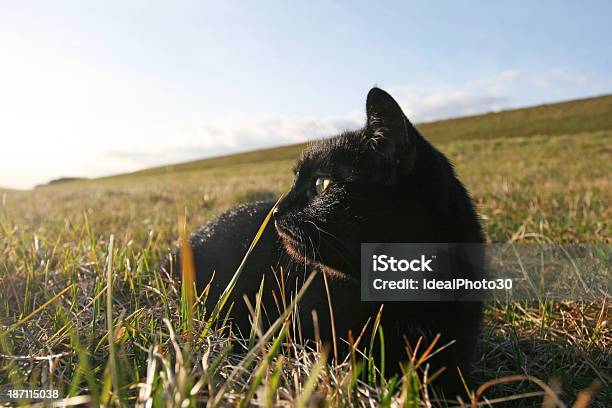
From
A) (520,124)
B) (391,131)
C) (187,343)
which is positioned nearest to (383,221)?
(391,131)

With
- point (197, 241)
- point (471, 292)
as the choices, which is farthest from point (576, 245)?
point (197, 241)

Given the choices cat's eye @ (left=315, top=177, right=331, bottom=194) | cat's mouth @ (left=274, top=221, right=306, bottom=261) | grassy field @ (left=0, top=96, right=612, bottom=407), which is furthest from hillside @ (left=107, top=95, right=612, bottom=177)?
cat's mouth @ (left=274, top=221, right=306, bottom=261)

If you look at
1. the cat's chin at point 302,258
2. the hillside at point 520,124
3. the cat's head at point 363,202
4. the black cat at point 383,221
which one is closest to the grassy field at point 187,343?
the black cat at point 383,221

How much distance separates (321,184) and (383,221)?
490mm

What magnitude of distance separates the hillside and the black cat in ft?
125

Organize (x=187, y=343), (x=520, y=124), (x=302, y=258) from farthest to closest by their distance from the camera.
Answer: (x=520, y=124), (x=302, y=258), (x=187, y=343)

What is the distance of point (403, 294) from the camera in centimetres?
220

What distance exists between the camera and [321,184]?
254 cm

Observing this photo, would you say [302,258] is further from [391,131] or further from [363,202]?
[391,131]

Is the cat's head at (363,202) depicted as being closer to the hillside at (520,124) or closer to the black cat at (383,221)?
the black cat at (383,221)

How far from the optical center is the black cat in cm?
215

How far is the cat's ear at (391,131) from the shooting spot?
2.13 metres

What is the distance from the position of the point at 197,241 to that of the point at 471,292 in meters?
2.07

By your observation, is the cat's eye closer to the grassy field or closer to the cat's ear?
the cat's ear
